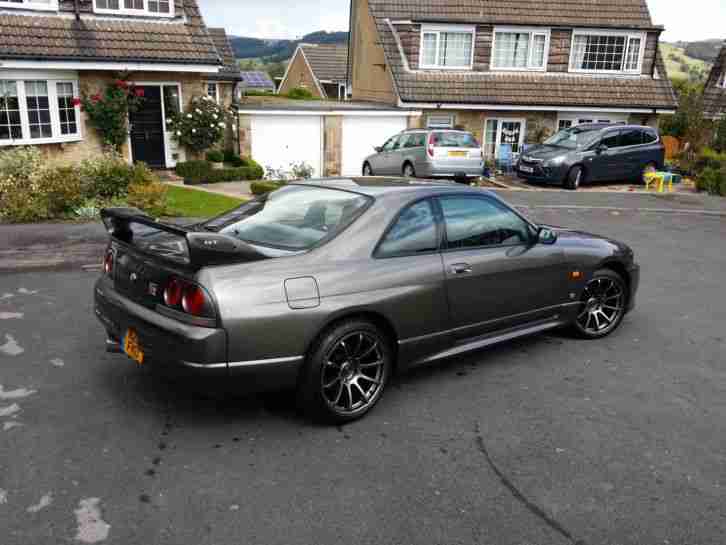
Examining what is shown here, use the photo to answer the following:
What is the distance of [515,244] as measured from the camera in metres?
5.51

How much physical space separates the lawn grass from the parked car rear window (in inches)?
441

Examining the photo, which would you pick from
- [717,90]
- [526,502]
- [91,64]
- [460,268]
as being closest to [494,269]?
[460,268]

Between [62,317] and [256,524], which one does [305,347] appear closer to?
[256,524]

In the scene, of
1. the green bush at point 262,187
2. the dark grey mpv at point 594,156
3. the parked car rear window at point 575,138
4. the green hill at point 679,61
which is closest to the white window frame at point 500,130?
the dark grey mpv at point 594,156

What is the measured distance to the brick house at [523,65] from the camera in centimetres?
2439

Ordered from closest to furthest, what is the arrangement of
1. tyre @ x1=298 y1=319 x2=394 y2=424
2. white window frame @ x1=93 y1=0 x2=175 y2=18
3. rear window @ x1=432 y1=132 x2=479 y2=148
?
1. tyre @ x1=298 y1=319 x2=394 y2=424
2. white window frame @ x1=93 y1=0 x2=175 y2=18
3. rear window @ x1=432 y1=132 x2=479 y2=148

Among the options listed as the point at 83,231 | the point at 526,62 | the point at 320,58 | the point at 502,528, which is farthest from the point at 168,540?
the point at 320,58

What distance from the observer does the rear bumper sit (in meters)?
3.87

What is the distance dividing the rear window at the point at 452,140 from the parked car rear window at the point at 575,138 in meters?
3.55

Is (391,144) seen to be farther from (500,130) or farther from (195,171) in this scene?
(500,130)

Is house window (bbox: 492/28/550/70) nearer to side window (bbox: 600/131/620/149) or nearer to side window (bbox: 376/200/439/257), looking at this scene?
side window (bbox: 600/131/620/149)

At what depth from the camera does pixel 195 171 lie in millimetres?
18000

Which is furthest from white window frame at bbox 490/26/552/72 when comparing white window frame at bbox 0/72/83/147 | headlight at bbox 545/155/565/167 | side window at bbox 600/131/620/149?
white window frame at bbox 0/72/83/147

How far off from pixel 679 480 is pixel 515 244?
7.50 feet
